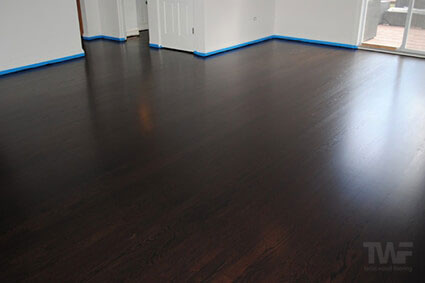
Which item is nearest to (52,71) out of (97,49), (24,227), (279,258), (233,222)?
(97,49)

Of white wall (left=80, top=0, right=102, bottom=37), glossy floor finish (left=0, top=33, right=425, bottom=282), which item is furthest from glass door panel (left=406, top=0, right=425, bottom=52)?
white wall (left=80, top=0, right=102, bottom=37)

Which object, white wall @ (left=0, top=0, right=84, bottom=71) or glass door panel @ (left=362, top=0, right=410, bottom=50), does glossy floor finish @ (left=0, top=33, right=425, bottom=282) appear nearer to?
white wall @ (left=0, top=0, right=84, bottom=71)

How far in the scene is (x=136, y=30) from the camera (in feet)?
27.7

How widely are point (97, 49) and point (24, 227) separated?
17.0ft

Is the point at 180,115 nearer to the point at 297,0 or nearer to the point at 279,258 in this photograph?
the point at 279,258

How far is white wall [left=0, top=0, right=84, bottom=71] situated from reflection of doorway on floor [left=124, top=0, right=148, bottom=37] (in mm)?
1759

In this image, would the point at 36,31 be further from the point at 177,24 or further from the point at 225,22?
the point at 225,22

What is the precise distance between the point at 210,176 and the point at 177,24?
440 centimetres

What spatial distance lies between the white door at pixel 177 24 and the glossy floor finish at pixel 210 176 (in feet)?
4.77

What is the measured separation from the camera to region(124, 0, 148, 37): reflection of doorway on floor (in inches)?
324

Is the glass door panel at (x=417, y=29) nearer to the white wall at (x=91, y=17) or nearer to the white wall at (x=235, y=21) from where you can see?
the white wall at (x=235, y=21)

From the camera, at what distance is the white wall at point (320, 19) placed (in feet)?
23.5

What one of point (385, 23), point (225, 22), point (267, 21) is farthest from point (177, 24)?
point (385, 23)

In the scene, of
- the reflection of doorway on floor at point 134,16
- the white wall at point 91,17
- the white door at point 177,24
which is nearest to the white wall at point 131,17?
the reflection of doorway on floor at point 134,16
